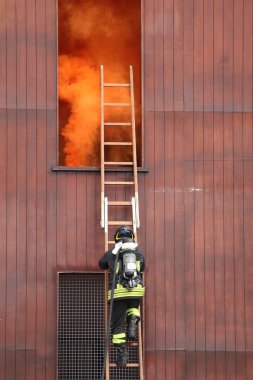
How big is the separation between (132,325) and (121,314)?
0.22 metres

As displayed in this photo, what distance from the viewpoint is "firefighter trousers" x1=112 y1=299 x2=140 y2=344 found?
12.3 m

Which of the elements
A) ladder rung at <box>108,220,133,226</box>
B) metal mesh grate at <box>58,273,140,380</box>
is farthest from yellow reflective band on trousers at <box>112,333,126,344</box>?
ladder rung at <box>108,220,133,226</box>

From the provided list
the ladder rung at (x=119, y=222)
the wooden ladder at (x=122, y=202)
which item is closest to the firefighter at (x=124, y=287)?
the wooden ladder at (x=122, y=202)

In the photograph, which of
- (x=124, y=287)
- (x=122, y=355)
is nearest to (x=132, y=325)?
(x=122, y=355)

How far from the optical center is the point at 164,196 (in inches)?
542

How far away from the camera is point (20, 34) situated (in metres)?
13.8

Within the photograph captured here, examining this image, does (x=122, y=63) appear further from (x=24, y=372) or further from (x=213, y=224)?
(x=24, y=372)

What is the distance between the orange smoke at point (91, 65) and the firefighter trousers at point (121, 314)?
2.92m

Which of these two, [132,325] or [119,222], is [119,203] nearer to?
[119,222]

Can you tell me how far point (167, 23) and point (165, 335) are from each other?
4.56 metres

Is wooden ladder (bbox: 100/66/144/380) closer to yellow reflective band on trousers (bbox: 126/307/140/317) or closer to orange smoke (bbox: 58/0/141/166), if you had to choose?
yellow reflective band on trousers (bbox: 126/307/140/317)

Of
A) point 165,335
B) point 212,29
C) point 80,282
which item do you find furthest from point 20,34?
point 165,335

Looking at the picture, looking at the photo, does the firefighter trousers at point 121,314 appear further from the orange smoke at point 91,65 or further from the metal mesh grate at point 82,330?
the orange smoke at point 91,65

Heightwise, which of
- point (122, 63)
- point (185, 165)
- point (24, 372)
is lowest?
point (24, 372)
